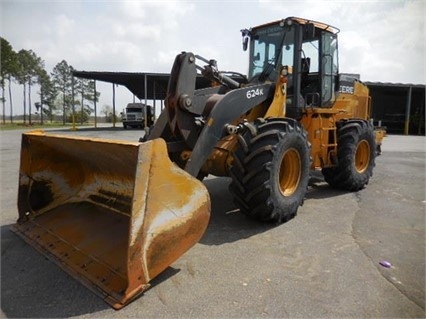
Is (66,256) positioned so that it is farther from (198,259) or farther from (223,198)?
(223,198)

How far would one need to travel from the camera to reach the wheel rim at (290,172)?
4.77 metres

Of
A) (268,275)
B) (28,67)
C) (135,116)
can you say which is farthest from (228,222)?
(28,67)

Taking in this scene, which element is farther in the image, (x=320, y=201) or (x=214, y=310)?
(x=320, y=201)

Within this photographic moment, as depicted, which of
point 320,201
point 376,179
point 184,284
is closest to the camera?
point 184,284

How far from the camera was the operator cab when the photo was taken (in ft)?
18.1

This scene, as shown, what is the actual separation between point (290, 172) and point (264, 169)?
0.96 metres

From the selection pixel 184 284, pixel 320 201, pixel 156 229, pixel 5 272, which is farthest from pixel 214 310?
pixel 320 201

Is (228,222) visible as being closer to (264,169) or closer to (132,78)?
(264,169)

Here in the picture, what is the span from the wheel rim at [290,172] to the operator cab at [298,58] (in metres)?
1.13

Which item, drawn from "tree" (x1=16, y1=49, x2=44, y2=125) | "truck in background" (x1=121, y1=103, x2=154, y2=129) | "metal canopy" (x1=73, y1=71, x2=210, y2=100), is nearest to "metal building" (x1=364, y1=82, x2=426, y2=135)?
"metal canopy" (x1=73, y1=71, x2=210, y2=100)

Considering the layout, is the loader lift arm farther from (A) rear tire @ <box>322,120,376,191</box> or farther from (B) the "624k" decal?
(A) rear tire @ <box>322,120,376,191</box>

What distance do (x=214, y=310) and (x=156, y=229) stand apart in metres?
0.76

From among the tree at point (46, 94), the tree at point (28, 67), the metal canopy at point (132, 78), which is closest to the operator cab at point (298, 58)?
the metal canopy at point (132, 78)

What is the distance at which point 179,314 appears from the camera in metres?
2.57
